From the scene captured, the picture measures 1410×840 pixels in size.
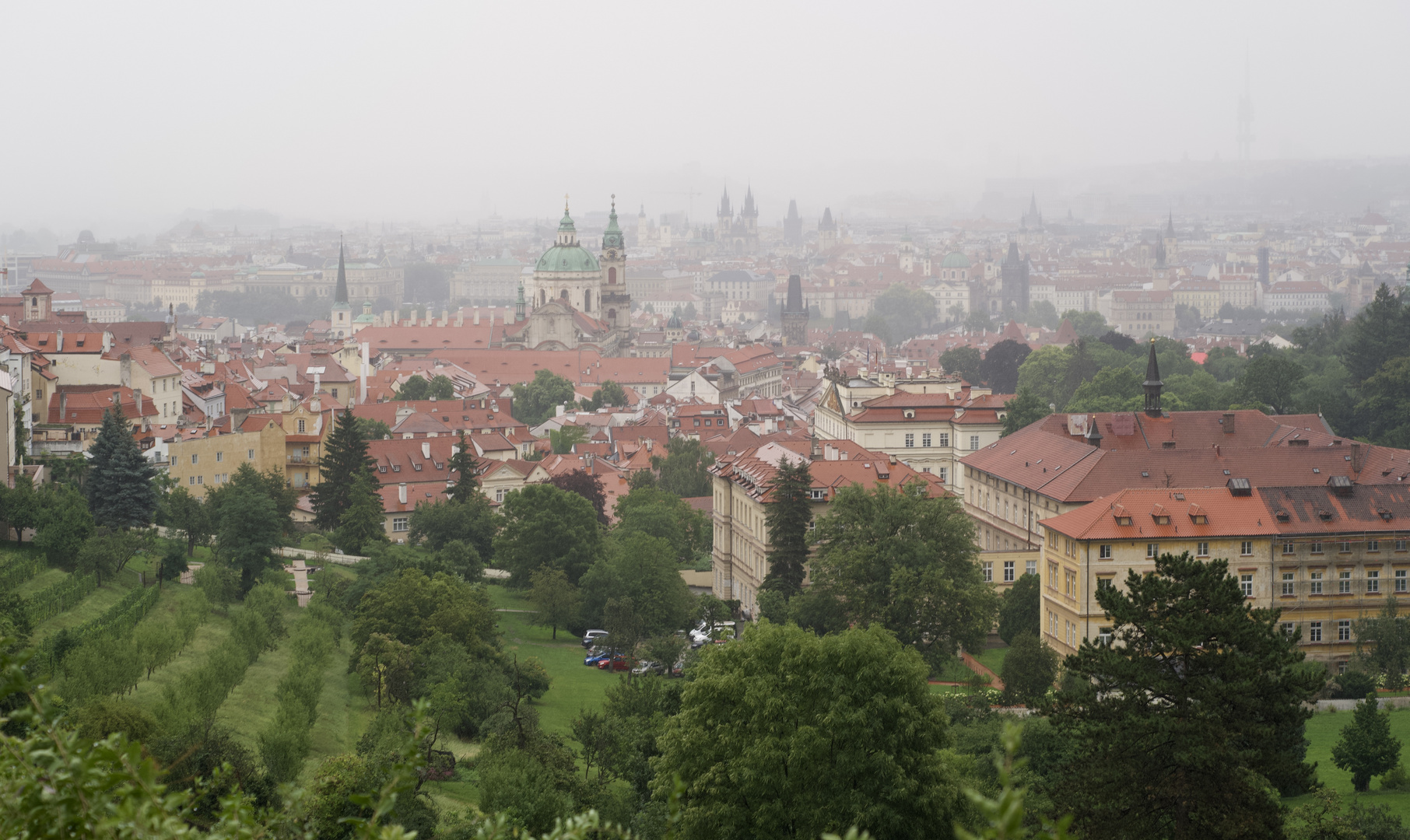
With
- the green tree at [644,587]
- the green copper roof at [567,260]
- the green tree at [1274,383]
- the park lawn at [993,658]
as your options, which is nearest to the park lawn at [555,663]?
the green tree at [644,587]

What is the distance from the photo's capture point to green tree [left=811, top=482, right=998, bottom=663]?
43.8m

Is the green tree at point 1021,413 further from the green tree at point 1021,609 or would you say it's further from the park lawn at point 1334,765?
the park lawn at point 1334,765

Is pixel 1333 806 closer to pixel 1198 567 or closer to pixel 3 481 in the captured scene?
pixel 1198 567

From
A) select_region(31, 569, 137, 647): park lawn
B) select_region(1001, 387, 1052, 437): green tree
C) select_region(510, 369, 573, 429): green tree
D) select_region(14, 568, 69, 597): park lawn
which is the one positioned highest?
select_region(1001, 387, 1052, 437): green tree

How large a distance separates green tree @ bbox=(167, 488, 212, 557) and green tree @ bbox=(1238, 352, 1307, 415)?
48872 mm

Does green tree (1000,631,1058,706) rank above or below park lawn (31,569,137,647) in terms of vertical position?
below

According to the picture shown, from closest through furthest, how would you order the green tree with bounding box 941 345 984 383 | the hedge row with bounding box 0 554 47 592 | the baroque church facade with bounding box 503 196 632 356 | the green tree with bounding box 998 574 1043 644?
the hedge row with bounding box 0 554 47 592 < the green tree with bounding box 998 574 1043 644 < the green tree with bounding box 941 345 984 383 < the baroque church facade with bounding box 503 196 632 356

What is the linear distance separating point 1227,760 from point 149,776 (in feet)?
59.5

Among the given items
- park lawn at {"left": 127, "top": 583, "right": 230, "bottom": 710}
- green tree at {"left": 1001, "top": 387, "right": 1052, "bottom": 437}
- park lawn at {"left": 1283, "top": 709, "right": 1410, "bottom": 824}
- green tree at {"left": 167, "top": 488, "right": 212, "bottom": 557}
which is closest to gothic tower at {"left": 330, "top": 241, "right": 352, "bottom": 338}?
green tree at {"left": 1001, "top": 387, "right": 1052, "bottom": 437}

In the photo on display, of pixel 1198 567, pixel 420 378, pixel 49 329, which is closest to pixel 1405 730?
pixel 1198 567

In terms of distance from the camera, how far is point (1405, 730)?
3725 cm

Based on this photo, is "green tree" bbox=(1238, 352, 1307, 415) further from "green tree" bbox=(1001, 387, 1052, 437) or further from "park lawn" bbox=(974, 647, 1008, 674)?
"park lawn" bbox=(974, 647, 1008, 674)

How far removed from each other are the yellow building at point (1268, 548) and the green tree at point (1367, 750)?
993 centimetres

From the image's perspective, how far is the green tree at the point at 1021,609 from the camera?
152 ft
